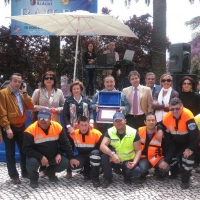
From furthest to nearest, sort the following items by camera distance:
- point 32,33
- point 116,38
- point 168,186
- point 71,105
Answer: point 116,38 → point 32,33 → point 71,105 → point 168,186

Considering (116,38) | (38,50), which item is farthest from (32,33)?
(116,38)

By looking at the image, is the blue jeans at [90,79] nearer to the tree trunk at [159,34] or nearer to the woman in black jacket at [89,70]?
the woman in black jacket at [89,70]

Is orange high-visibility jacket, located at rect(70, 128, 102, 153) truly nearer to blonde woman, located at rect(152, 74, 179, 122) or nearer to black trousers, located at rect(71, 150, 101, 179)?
black trousers, located at rect(71, 150, 101, 179)

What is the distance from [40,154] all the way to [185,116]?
2.31 metres

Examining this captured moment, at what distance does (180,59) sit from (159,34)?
16.2ft

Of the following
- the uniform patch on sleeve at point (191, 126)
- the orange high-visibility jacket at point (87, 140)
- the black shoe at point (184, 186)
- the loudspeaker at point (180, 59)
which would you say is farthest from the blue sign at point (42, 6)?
the black shoe at point (184, 186)

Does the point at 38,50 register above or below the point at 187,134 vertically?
above

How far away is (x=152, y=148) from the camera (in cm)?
550

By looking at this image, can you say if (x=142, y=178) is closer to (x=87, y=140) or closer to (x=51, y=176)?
(x=87, y=140)

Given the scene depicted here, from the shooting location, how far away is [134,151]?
536 cm

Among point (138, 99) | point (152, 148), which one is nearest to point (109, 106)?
point (138, 99)

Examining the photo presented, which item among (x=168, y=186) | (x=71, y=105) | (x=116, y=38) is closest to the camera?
(x=168, y=186)

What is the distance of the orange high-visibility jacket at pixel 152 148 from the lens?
214 inches

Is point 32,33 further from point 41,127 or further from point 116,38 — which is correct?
point 41,127
